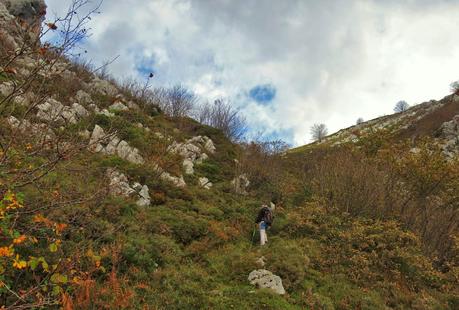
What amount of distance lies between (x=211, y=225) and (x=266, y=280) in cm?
368

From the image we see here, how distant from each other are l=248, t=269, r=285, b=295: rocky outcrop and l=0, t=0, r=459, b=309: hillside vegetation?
263 millimetres

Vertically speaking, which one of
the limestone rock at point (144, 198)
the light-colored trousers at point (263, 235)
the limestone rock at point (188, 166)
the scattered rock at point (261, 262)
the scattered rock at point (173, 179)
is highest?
the limestone rock at point (188, 166)

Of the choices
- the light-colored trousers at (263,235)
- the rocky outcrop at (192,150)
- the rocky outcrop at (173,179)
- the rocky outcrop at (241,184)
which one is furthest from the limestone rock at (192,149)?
the light-colored trousers at (263,235)

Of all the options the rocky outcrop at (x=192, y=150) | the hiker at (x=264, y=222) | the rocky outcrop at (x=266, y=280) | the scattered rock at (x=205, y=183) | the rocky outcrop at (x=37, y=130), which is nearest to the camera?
the rocky outcrop at (x=37, y=130)

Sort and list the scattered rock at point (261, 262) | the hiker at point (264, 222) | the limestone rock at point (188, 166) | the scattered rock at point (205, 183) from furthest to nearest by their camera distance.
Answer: the limestone rock at point (188, 166)
the scattered rock at point (205, 183)
the hiker at point (264, 222)
the scattered rock at point (261, 262)

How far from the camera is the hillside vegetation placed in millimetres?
6039

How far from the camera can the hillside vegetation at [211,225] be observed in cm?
604

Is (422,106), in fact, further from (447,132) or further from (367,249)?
(367,249)

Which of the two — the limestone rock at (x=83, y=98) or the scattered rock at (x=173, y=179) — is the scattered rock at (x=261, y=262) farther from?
the limestone rock at (x=83, y=98)

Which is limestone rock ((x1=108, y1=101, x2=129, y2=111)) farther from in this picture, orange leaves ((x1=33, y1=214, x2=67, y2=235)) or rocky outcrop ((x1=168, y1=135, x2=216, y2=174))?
orange leaves ((x1=33, y1=214, x2=67, y2=235))

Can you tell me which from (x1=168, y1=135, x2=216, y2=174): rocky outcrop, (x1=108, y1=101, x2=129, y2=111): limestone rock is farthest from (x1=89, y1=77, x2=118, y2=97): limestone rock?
(x1=168, y1=135, x2=216, y2=174): rocky outcrop

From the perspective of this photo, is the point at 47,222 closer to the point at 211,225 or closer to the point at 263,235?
the point at 211,225

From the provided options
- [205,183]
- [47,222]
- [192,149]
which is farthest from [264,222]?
[47,222]

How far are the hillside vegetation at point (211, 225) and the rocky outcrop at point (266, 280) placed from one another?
0.26 meters
